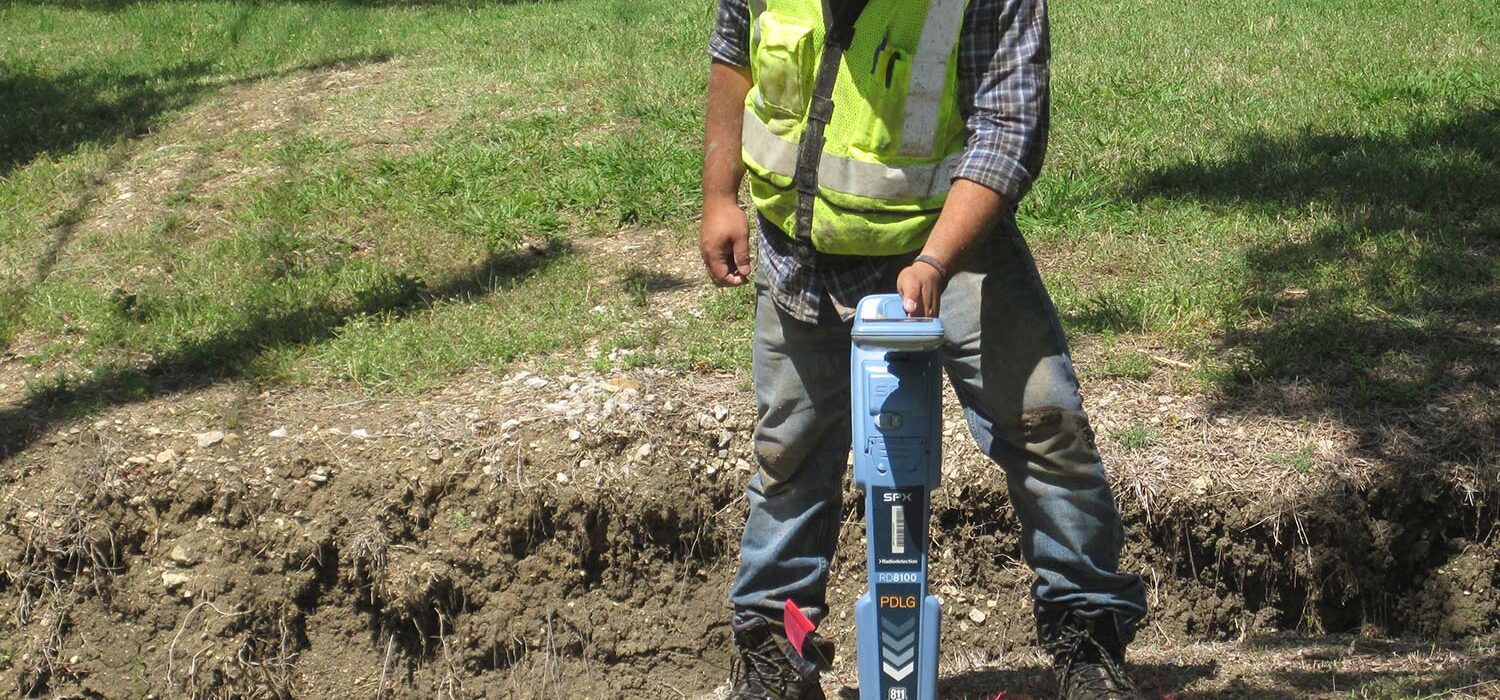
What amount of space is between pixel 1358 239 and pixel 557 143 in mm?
3695

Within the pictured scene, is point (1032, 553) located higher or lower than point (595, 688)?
higher

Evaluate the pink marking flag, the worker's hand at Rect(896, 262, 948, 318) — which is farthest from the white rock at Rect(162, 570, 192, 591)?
the worker's hand at Rect(896, 262, 948, 318)

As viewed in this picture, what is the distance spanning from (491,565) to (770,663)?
150 cm

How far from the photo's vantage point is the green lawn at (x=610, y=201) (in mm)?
5281

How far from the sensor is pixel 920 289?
8.84 ft

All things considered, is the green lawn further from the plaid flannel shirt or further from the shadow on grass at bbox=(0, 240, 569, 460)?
the plaid flannel shirt

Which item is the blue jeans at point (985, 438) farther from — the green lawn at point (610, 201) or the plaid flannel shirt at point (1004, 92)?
the green lawn at point (610, 201)

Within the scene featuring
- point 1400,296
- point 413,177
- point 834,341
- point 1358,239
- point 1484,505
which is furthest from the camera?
point 413,177

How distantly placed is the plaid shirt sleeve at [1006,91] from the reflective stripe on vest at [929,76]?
34mm

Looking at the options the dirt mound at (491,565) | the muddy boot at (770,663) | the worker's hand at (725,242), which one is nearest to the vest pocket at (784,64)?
the worker's hand at (725,242)

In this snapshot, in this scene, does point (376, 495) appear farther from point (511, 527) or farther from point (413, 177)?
point (413, 177)

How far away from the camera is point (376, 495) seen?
4.62m

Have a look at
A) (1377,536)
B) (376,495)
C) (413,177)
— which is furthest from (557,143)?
(1377,536)

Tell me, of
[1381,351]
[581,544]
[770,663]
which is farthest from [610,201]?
[770,663]
